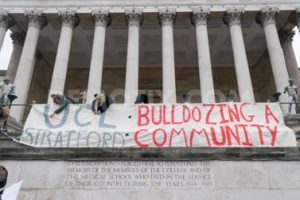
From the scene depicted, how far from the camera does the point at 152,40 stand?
116 ft

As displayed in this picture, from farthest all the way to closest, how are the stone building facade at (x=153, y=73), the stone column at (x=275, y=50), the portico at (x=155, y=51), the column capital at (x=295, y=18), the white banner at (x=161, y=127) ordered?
the column capital at (x=295, y=18), the portico at (x=155, y=51), the stone column at (x=275, y=50), the white banner at (x=161, y=127), the stone building facade at (x=153, y=73)

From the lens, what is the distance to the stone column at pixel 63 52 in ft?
85.1

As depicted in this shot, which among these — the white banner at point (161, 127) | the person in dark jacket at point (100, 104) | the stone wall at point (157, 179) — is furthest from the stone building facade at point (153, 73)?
the person in dark jacket at point (100, 104)

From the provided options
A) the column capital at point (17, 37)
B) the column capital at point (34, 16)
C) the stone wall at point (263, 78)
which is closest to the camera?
the column capital at point (34, 16)

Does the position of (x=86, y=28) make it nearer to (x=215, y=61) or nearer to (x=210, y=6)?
(x=210, y=6)

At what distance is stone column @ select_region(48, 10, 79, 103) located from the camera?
1022 inches

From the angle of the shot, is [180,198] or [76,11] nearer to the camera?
[180,198]

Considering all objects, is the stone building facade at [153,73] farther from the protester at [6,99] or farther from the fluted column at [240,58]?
the protester at [6,99]

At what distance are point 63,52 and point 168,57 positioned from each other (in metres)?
10.3

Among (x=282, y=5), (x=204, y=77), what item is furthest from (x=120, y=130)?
(x=282, y=5)

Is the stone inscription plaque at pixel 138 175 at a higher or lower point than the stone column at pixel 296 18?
lower

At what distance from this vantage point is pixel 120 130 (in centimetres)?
1181

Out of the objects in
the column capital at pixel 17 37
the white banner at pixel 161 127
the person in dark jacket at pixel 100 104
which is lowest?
the white banner at pixel 161 127

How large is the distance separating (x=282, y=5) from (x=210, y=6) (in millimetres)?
7445
